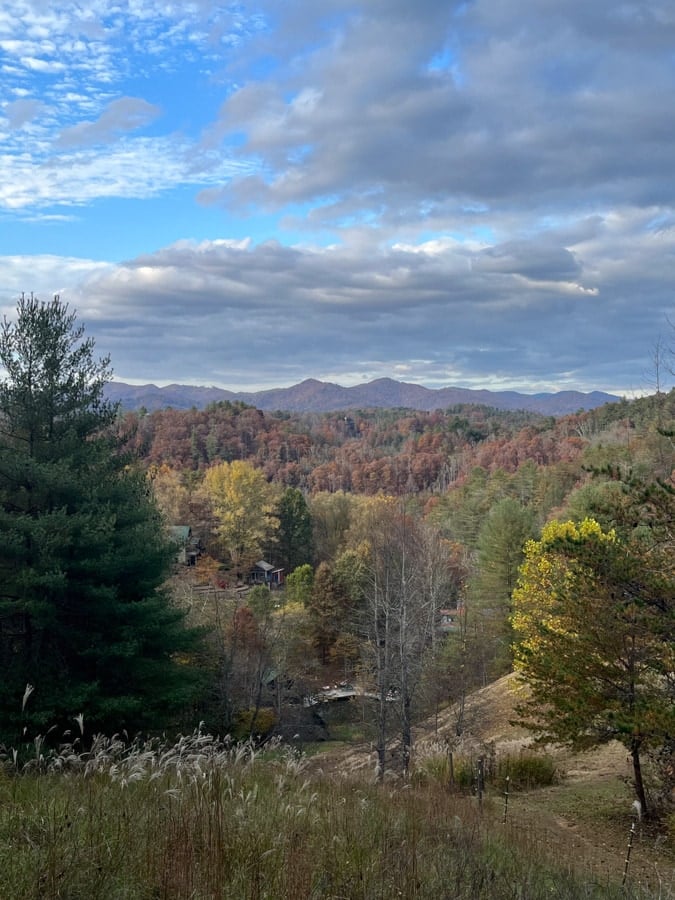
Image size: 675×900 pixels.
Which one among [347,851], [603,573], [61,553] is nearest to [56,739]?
[61,553]

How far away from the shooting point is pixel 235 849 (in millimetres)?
3072

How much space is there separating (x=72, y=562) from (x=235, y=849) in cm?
1051

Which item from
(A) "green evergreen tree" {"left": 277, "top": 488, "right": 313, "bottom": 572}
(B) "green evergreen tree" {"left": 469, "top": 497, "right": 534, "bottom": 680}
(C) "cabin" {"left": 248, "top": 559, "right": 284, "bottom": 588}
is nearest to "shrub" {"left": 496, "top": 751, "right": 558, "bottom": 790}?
(B) "green evergreen tree" {"left": 469, "top": 497, "right": 534, "bottom": 680}

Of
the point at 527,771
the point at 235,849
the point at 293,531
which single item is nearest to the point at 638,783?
the point at 527,771

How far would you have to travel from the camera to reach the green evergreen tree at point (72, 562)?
12227 millimetres

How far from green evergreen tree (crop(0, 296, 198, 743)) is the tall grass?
27.6ft

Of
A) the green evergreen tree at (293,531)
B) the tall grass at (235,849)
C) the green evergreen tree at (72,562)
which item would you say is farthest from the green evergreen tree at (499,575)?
the tall grass at (235,849)

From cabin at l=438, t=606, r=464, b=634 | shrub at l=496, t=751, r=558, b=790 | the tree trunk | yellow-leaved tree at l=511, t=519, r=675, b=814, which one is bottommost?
cabin at l=438, t=606, r=464, b=634

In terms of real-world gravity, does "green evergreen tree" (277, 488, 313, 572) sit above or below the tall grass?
below

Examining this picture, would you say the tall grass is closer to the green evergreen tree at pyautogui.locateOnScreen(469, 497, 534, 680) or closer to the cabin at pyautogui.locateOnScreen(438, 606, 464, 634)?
the green evergreen tree at pyautogui.locateOnScreen(469, 497, 534, 680)

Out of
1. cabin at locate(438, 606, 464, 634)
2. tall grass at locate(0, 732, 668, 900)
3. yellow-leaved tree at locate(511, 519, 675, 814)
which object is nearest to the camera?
tall grass at locate(0, 732, 668, 900)

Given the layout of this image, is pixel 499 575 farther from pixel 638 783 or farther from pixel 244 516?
pixel 638 783

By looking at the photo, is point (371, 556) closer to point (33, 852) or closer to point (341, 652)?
point (341, 652)

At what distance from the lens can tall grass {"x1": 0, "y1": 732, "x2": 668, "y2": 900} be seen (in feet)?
8.86
